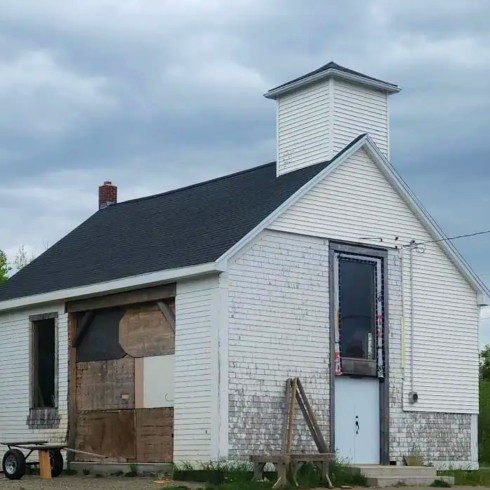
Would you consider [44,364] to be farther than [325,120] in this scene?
Yes

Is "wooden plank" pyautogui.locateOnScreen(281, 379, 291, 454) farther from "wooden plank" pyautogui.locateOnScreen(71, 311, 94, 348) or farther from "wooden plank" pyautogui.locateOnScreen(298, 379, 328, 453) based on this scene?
"wooden plank" pyautogui.locateOnScreen(71, 311, 94, 348)

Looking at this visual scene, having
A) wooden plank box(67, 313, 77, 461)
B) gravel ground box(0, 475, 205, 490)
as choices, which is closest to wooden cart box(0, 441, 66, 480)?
gravel ground box(0, 475, 205, 490)

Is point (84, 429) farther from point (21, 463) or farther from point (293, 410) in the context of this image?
point (293, 410)

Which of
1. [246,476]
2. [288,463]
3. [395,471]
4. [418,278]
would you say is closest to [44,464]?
[246,476]

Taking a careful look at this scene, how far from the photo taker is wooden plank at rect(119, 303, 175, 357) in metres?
24.9

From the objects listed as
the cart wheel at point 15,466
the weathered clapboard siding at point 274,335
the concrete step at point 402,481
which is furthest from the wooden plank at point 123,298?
the concrete step at point 402,481

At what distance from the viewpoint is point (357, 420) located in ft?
84.3

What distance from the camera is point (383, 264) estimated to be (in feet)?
87.1

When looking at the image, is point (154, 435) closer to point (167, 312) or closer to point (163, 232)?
point (167, 312)

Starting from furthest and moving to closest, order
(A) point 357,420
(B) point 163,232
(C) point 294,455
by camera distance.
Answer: (B) point 163,232
(A) point 357,420
(C) point 294,455

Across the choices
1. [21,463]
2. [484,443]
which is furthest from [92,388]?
[484,443]

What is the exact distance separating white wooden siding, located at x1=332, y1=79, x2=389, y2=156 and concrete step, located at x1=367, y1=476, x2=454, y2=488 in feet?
25.0

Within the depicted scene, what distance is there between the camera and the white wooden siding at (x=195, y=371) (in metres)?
23.3

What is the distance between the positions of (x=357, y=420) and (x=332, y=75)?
801 centimetres
